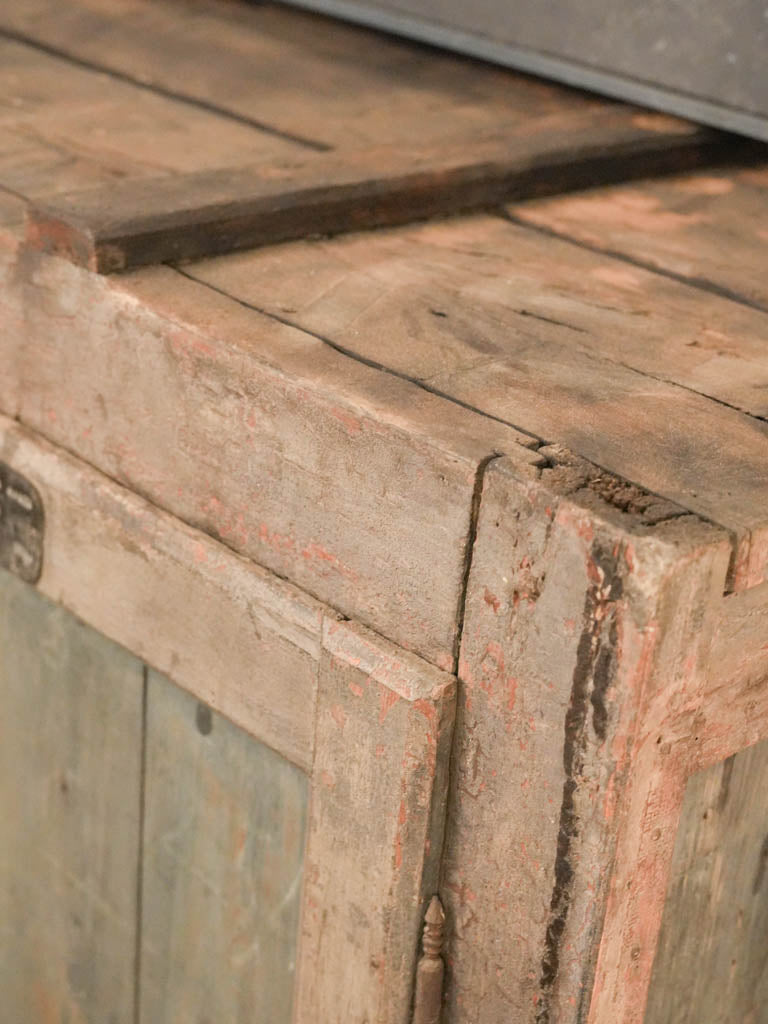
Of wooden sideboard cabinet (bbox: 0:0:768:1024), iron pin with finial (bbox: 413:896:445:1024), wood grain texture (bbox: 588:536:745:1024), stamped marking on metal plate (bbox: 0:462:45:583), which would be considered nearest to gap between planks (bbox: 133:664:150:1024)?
wooden sideboard cabinet (bbox: 0:0:768:1024)

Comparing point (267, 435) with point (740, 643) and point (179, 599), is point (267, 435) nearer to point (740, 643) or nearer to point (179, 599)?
point (179, 599)

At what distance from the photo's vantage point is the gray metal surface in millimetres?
1911

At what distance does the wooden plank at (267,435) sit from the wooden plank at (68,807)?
248mm

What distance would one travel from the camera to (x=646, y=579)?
1.09m

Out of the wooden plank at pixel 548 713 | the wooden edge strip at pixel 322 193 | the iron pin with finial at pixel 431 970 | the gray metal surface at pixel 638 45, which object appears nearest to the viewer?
the wooden plank at pixel 548 713

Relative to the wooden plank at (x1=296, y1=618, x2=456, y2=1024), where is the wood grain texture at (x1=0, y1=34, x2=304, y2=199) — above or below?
above

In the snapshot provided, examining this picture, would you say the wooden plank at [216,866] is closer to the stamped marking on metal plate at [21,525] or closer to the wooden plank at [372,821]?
the wooden plank at [372,821]

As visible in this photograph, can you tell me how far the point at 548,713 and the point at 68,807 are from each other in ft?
2.47

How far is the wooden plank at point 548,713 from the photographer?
1.11 m

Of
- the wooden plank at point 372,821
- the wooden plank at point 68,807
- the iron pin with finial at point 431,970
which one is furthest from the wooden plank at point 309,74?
the iron pin with finial at point 431,970

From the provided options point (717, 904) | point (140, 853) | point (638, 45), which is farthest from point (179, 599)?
point (638, 45)

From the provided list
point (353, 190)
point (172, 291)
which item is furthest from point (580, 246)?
point (172, 291)

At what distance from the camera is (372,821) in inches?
52.6

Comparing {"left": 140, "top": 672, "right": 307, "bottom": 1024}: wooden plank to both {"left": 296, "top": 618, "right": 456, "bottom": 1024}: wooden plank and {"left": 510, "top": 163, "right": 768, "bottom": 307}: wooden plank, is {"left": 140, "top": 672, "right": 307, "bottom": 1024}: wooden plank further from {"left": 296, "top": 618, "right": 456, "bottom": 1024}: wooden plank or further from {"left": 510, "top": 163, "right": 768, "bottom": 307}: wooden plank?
{"left": 510, "top": 163, "right": 768, "bottom": 307}: wooden plank
